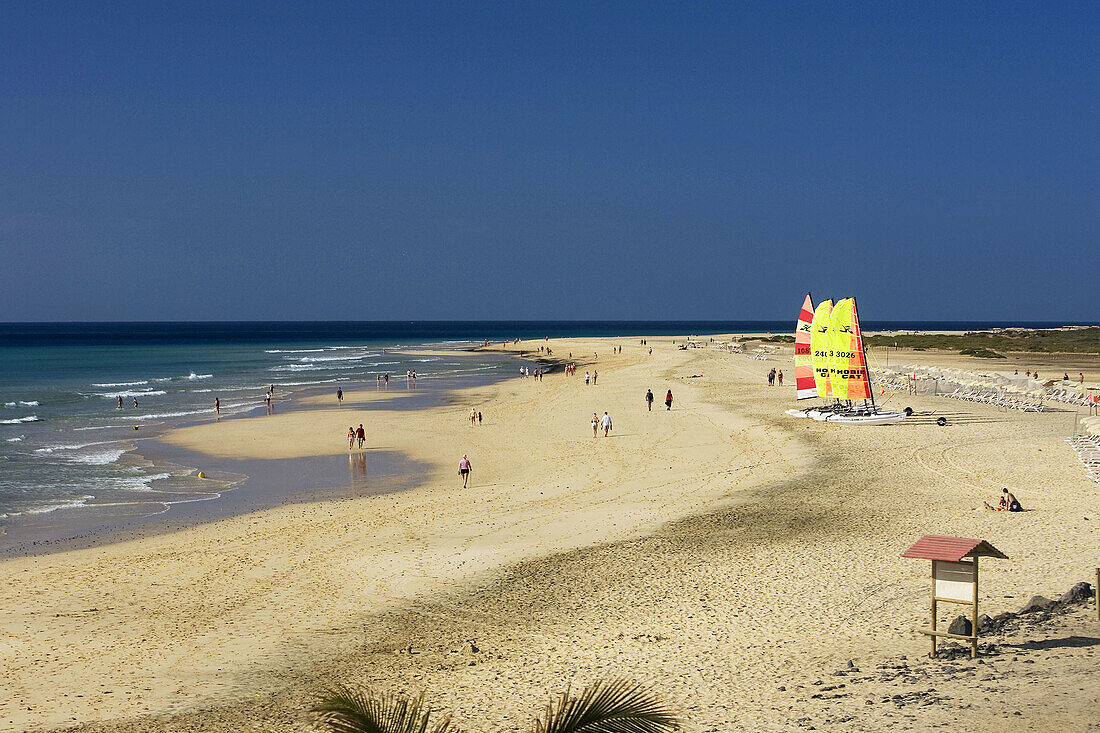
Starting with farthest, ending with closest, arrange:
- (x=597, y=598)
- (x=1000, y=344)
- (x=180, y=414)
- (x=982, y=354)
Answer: (x=1000, y=344)
(x=982, y=354)
(x=180, y=414)
(x=597, y=598)

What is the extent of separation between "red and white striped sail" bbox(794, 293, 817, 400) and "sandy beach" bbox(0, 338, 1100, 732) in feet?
29.3

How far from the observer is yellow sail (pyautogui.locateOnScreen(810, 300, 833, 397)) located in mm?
34625

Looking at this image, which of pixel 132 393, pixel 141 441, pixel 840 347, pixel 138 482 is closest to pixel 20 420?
pixel 141 441

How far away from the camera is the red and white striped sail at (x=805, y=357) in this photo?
1448 inches

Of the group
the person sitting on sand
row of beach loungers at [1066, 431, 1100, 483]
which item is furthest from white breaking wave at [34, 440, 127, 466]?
row of beach loungers at [1066, 431, 1100, 483]

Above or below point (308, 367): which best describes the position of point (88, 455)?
below

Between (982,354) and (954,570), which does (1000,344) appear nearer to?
(982,354)

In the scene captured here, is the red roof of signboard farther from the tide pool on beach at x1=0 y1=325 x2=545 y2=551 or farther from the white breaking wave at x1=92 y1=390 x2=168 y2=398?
the white breaking wave at x1=92 y1=390 x2=168 y2=398

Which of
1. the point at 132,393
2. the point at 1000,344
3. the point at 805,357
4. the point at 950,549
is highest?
the point at 805,357

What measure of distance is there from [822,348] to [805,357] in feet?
7.56

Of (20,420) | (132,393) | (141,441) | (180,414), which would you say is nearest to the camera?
(141,441)

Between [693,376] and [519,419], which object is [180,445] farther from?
[693,376]

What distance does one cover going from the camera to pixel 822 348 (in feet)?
114

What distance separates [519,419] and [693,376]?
19383 mm
